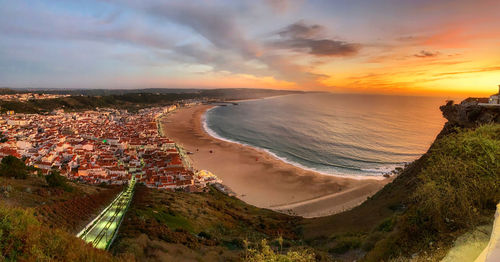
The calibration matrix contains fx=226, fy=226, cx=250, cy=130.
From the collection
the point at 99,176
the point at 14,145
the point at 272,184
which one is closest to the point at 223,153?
the point at 272,184

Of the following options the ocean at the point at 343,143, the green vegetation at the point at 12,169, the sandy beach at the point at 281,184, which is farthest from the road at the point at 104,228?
the ocean at the point at 343,143

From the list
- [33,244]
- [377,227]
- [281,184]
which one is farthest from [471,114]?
[33,244]

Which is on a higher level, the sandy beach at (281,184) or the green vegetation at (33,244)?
the green vegetation at (33,244)

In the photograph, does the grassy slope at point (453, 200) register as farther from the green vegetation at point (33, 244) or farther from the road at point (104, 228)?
the road at point (104, 228)

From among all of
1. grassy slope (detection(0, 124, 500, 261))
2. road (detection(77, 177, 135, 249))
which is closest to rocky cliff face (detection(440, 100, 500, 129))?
grassy slope (detection(0, 124, 500, 261))

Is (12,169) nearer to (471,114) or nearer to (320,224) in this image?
(320,224)
